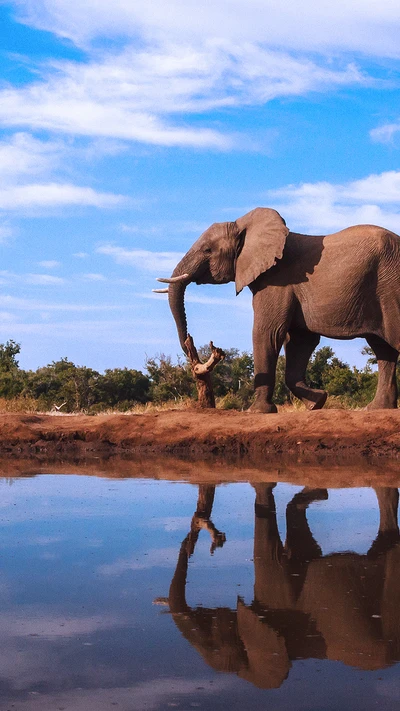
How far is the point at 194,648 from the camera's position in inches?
165

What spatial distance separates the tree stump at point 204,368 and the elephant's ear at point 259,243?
1.30m

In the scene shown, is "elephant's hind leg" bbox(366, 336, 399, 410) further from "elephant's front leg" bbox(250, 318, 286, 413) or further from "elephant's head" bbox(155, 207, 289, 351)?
"elephant's head" bbox(155, 207, 289, 351)

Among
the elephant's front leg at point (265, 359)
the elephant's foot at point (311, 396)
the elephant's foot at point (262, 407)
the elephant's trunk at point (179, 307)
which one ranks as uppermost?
the elephant's trunk at point (179, 307)

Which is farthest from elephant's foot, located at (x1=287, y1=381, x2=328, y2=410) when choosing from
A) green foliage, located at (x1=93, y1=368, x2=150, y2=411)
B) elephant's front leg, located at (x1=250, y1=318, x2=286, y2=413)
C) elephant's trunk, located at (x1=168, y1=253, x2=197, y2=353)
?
green foliage, located at (x1=93, y1=368, x2=150, y2=411)

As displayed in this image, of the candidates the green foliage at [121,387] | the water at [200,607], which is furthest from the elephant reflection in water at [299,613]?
the green foliage at [121,387]

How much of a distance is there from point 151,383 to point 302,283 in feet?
55.4

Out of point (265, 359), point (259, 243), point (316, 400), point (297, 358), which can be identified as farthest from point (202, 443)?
point (259, 243)

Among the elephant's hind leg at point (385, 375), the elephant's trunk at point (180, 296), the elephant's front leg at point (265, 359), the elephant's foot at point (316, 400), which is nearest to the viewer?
the elephant's front leg at point (265, 359)

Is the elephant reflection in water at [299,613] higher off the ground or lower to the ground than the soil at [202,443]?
lower

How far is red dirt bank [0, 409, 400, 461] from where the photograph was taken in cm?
1484

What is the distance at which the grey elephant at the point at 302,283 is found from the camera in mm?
16594

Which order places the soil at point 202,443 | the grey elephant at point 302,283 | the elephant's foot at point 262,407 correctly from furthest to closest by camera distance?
1. the elephant's foot at point 262,407
2. the grey elephant at point 302,283
3. the soil at point 202,443

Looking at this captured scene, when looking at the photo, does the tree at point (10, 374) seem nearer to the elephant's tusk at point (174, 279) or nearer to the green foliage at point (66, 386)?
the green foliage at point (66, 386)

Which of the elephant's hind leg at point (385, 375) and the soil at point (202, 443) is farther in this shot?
the elephant's hind leg at point (385, 375)
